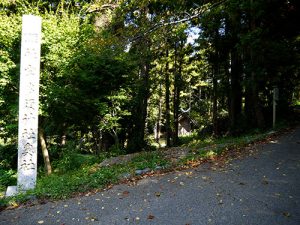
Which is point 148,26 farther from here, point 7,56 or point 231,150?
point 7,56

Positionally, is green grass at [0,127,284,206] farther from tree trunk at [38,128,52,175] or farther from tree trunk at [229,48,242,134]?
tree trunk at [229,48,242,134]

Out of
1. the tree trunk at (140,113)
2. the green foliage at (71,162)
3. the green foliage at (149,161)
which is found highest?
the tree trunk at (140,113)

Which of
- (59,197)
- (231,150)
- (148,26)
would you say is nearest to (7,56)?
(148,26)

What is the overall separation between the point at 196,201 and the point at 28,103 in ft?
16.8

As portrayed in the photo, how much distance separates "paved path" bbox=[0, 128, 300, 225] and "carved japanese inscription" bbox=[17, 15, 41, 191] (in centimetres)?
181

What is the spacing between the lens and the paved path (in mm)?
4723

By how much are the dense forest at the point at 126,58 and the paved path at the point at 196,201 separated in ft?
12.8

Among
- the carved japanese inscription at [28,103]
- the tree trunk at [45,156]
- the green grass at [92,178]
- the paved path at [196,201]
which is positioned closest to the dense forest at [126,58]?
the tree trunk at [45,156]

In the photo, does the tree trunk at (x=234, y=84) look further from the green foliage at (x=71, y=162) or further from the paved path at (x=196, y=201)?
the paved path at (x=196, y=201)

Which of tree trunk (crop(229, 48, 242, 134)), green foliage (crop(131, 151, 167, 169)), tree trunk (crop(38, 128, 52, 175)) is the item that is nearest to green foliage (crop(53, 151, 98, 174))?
tree trunk (crop(38, 128, 52, 175))

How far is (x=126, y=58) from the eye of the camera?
Answer: 1134cm

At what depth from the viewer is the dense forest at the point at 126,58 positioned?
9.43 metres

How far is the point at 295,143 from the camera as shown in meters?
8.97

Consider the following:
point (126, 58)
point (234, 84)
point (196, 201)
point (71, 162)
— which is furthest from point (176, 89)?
point (196, 201)
